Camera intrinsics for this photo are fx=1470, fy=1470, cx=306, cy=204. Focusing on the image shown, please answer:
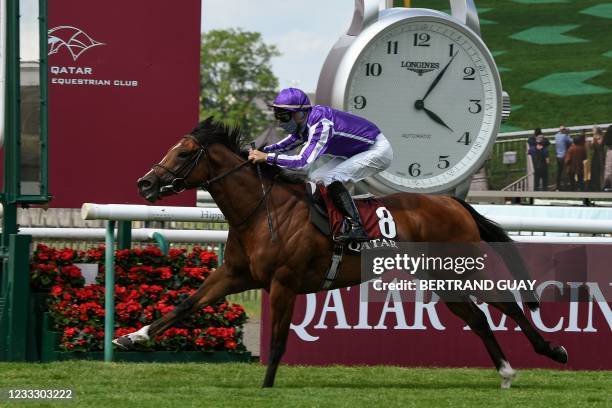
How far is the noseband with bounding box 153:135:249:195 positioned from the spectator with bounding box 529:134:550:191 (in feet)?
36.2

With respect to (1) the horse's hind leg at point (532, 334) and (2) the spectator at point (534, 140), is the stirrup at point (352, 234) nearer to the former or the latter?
(1) the horse's hind leg at point (532, 334)

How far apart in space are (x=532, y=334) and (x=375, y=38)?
7.07ft

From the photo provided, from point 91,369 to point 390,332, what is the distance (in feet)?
7.10

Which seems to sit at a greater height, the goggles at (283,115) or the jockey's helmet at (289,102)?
the jockey's helmet at (289,102)

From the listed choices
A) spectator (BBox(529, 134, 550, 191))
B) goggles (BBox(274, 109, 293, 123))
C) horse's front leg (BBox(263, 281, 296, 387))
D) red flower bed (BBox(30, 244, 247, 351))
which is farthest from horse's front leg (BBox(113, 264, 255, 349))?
spectator (BBox(529, 134, 550, 191))

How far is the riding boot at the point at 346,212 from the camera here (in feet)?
29.8

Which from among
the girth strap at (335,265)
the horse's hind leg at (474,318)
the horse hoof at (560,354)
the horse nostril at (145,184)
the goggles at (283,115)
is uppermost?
the goggles at (283,115)

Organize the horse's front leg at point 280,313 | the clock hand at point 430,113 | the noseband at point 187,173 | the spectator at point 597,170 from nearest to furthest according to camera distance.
A: the horse's front leg at point 280,313 → the noseband at point 187,173 → the clock hand at point 430,113 → the spectator at point 597,170

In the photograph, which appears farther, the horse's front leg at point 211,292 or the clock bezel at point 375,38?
the clock bezel at point 375,38

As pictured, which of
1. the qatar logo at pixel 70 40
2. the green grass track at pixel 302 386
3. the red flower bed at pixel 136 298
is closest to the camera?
the green grass track at pixel 302 386

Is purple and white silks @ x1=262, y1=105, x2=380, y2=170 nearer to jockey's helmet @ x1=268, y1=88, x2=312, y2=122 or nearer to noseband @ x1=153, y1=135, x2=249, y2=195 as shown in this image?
jockey's helmet @ x1=268, y1=88, x2=312, y2=122

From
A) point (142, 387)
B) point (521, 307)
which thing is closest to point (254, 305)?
point (521, 307)

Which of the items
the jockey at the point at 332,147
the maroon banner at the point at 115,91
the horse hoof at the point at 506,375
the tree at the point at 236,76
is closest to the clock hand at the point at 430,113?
the jockey at the point at 332,147

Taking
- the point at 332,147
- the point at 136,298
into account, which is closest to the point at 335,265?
the point at 332,147
